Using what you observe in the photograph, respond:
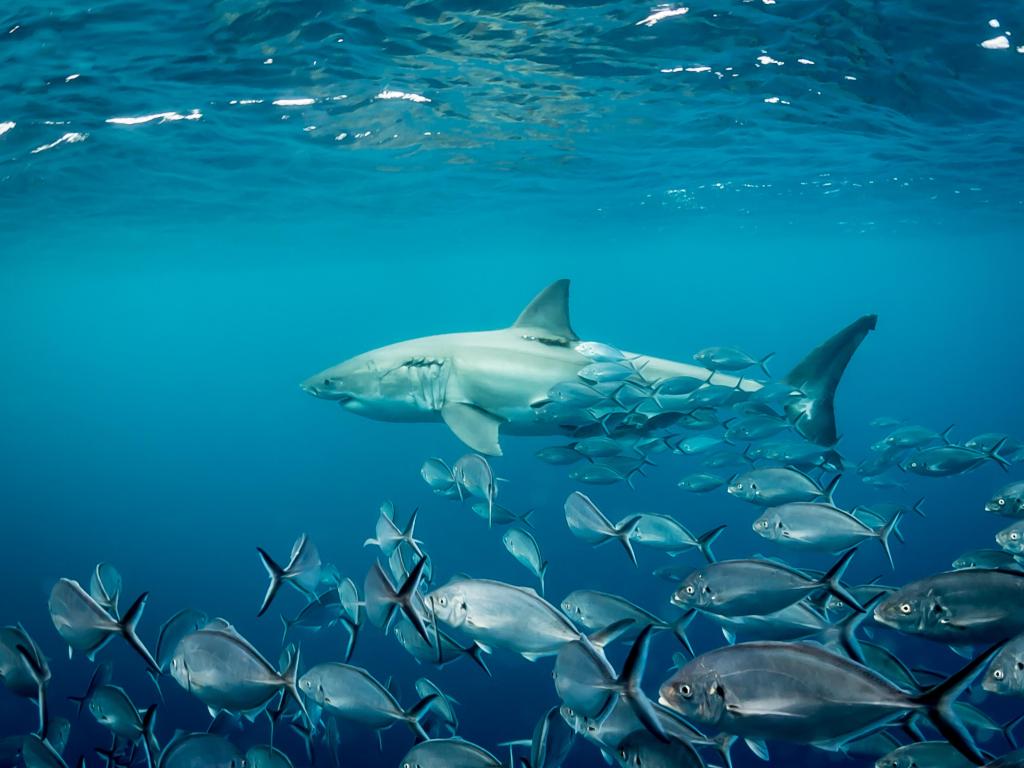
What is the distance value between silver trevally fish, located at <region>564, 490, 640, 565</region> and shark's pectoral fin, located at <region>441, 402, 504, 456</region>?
2.73 m

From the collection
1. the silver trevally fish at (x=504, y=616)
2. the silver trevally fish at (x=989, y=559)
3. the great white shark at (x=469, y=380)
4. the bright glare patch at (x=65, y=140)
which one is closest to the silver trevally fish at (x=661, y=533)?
the silver trevally fish at (x=989, y=559)

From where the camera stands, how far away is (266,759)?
13.6 ft

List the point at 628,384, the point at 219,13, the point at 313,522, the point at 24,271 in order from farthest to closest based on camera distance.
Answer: the point at 24,271 < the point at 313,522 < the point at 219,13 < the point at 628,384

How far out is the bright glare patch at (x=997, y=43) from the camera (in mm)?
11805

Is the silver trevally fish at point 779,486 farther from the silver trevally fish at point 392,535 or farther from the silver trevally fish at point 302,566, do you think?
the silver trevally fish at point 302,566

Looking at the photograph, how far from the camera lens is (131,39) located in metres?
10.6

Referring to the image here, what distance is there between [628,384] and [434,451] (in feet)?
78.9

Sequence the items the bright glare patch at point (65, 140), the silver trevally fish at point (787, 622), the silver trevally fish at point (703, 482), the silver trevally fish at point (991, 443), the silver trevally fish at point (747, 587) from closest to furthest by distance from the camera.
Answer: the silver trevally fish at point (747, 587), the silver trevally fish at point (787, 622), the silver trevally fish at point (991, 443), the silver trevally fish at point (703, 482), the bright glare patch at point (65, 140)

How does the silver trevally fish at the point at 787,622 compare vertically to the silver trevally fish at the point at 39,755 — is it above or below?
above

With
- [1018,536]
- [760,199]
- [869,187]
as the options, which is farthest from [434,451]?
[1018,536]

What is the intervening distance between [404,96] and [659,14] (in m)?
6.00

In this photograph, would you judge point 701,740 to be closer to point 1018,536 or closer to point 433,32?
point 1018,536

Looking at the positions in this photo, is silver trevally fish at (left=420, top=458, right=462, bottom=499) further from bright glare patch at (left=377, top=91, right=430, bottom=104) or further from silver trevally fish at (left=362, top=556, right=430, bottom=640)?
bright glare patch at (left=377, top=91, right=430, bottom=104)

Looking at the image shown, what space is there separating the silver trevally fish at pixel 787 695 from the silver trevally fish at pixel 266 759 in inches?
108
